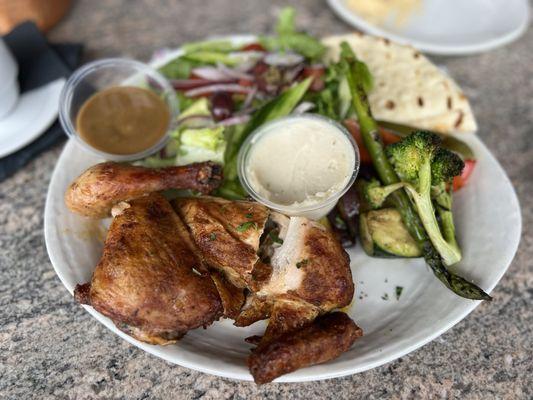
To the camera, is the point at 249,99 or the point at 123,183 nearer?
the point at 123,183

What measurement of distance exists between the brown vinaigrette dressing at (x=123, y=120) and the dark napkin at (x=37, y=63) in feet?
1.16

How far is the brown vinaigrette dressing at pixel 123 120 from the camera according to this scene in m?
3.37

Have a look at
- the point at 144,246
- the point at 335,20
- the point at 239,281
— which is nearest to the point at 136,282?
the point at 144,246

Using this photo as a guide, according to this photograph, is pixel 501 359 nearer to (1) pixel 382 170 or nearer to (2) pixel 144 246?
(1) pixel 382 170

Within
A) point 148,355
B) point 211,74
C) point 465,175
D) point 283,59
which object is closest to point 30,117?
point 211,74

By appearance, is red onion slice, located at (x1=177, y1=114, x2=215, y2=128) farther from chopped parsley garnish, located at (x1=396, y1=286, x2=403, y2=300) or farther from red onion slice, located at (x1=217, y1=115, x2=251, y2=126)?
chopped parsley garnish, located at (x1=396, y1=286, x2=403, y2=300)

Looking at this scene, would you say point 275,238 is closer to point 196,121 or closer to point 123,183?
point 123,183

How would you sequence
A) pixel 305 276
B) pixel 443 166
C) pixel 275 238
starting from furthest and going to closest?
pixel 443 166 < pixel 275 238 < pixel 305 276

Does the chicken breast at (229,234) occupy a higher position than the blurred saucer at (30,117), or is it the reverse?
the blurred saucer at (30,117)

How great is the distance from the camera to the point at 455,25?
4.74 m

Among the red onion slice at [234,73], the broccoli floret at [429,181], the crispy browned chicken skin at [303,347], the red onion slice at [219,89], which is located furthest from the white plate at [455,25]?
the crispy browned chicken skin at [303,347]

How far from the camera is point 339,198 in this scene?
303 cm

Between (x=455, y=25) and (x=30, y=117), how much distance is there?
375 cm

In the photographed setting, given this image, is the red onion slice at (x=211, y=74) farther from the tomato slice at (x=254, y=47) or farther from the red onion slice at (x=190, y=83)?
the tomato slice at (x=254, y=47)
